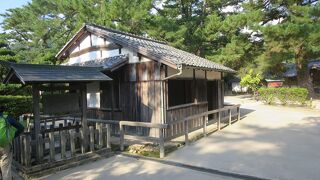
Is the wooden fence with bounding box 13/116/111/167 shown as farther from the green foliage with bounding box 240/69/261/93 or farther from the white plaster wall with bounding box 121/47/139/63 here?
the green foliage with bounding box 240/69/261/93

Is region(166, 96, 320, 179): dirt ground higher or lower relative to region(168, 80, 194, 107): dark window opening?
lower

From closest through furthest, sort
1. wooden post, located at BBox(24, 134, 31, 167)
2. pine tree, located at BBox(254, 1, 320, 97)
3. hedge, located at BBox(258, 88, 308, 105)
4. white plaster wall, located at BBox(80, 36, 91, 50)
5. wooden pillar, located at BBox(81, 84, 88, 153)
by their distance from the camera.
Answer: wooden post, located at BBox(24, 134, 31, 167) < wooden pillar, located at BBox(81, 84, 88, 153) < white plaster wall, located at BBox(80, 36, 91, 50) < pine tree, located at BBox(254, 1, 320, 97) < hedge, located at BBox(258, 88, 308, 105)

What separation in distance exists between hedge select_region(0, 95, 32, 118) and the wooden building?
6.17 metres

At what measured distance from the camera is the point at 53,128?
805 cm

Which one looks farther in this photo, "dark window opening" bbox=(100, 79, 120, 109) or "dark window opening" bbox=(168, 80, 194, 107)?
"dark window opening" bbox=(168, 80, 194, 107)

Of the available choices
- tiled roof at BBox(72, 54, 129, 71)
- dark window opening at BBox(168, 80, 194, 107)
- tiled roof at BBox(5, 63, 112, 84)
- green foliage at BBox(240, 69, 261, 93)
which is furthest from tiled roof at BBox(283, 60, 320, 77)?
tiled roof at BBox(5, 63, 112, 84)

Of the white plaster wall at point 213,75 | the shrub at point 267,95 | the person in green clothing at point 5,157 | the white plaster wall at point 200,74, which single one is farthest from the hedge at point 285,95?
the person in green clothing at point 5,157

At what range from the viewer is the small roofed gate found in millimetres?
6883

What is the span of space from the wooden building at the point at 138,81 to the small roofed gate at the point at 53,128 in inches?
95.7

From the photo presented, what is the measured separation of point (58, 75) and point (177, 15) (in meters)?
26.6

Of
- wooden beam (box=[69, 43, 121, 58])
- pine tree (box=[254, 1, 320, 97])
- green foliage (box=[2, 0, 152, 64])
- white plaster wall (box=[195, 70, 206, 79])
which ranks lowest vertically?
white plaster wall (box=[195, 70, 206, 79])

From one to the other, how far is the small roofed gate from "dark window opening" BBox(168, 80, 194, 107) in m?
5.00

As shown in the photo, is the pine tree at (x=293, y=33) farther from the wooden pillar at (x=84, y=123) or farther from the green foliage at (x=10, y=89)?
the green foliage at (x=10, y=89)

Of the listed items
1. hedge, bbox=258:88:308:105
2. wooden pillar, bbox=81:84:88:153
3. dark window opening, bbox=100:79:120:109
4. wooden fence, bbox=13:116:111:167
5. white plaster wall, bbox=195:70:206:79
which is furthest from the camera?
hedge, bbox=258:88:308:105
